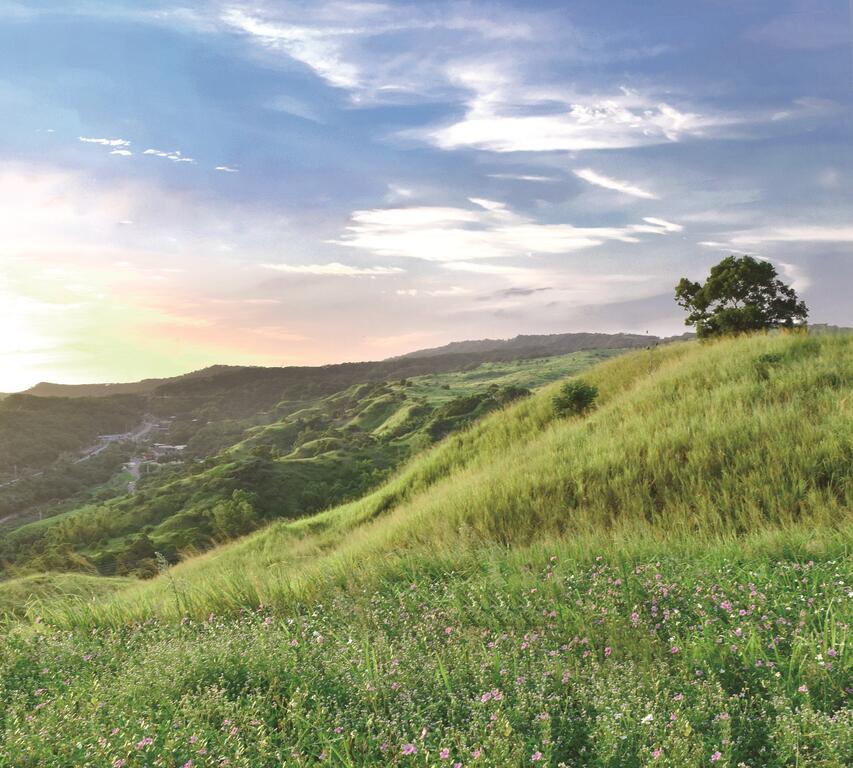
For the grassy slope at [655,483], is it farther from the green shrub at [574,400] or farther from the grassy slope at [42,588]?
the green shrub at [574,400]

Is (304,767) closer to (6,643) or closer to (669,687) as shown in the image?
(669,687)

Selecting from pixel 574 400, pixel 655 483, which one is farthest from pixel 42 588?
pixel 574 400

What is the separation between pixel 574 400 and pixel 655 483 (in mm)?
8976

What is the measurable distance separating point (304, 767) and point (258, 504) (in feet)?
355

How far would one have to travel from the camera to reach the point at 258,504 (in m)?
105

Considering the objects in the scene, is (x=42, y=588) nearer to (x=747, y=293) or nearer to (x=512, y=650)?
(x=512, y=650)

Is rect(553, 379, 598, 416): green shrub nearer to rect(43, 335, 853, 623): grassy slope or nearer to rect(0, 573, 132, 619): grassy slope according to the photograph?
rect(43, 335, 853, 623): grassy slope

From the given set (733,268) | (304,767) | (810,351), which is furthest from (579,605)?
(733,268)

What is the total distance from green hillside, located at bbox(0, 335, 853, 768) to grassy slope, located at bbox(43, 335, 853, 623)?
0.21 feet

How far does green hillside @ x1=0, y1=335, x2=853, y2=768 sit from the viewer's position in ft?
10.1

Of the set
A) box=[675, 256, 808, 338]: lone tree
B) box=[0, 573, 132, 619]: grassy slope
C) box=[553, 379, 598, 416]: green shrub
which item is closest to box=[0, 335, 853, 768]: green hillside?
box=[0, 573, 132, 619]: grassy slope

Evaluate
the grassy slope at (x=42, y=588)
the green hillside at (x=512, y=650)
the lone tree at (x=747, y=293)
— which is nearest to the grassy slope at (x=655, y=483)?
the green hillside at (x=512, y=650)

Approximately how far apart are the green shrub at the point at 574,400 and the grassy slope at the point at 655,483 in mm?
2463

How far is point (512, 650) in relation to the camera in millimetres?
4074
